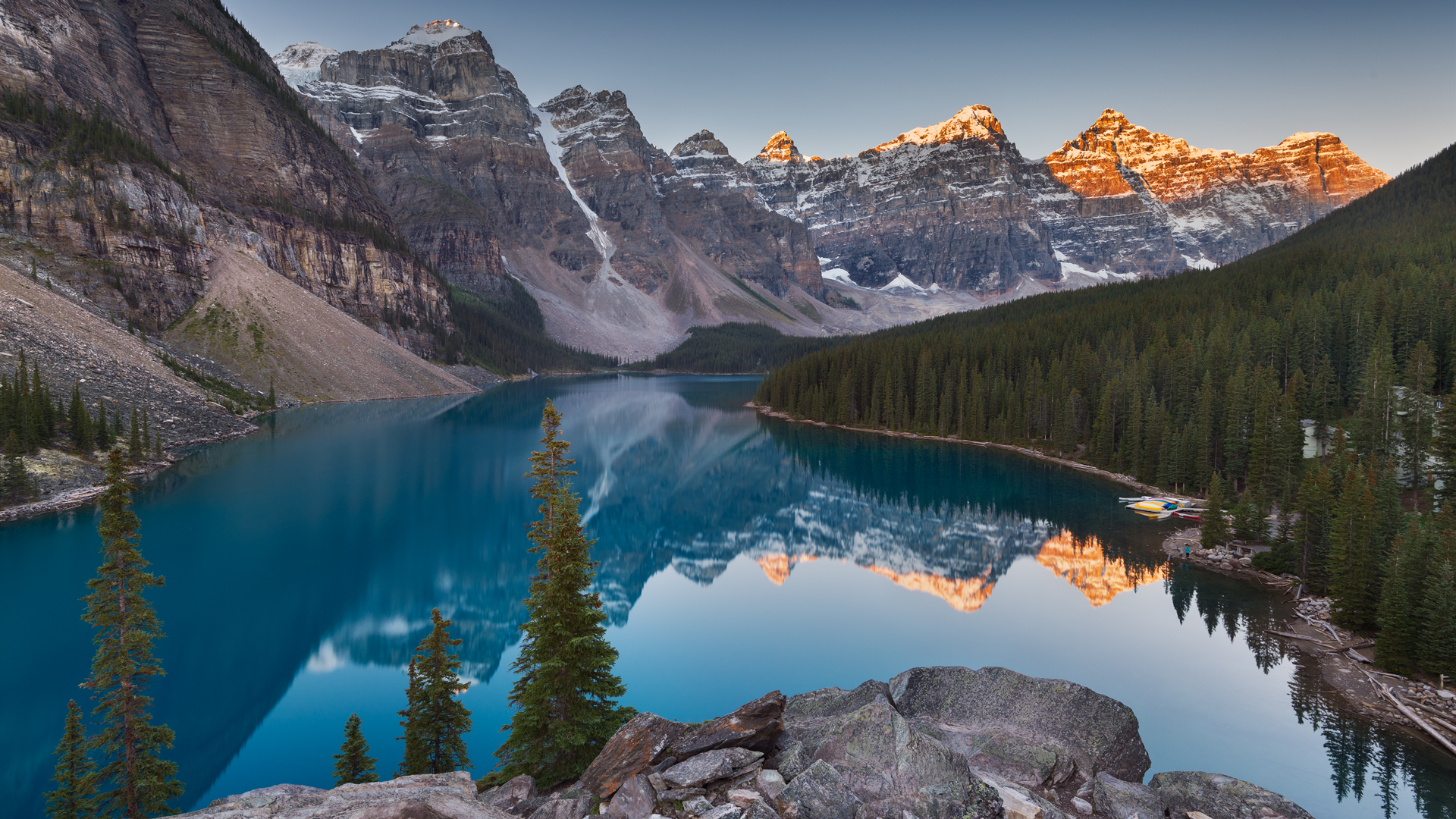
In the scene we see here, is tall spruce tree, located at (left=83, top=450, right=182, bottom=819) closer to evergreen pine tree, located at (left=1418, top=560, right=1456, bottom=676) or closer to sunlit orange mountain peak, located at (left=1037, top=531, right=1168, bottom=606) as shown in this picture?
sunlit orange mountain peak, located at (left=1037, top=531, right=1168, bottom=606)

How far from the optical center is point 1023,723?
11.4 metres

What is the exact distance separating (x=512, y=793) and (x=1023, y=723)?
8.52 meters

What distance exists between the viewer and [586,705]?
42.4 feet

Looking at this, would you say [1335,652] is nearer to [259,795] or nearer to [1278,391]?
[1278,391]

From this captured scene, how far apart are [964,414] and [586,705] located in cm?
6997

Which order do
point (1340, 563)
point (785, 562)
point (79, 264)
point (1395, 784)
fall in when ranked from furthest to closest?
point (79, 264)
point (785, 562)
point (1340, 563)
point (1395, 784)

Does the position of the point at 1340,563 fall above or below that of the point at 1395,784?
above

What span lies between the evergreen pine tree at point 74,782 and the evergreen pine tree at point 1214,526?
40585 millimetres

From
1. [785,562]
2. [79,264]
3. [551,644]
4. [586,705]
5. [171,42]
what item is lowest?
[785,562]

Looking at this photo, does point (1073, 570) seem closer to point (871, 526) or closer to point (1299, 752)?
point (871, 526)

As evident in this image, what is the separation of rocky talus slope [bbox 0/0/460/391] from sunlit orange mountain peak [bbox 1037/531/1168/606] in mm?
90284

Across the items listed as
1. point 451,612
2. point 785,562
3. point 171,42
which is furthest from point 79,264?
point 785,562

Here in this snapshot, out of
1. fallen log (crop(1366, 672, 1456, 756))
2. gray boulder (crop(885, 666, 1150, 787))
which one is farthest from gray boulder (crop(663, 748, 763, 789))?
fallen log (crop(1366, 672, 1456, 756))

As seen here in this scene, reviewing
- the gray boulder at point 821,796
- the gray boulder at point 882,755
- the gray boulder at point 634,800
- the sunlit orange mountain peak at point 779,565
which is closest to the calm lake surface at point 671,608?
the sunlit orange mountain peak at point 779,565
